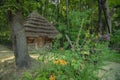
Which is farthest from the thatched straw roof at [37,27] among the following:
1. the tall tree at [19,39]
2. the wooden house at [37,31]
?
the tall tree at [19,39]

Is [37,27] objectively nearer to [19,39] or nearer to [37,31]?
[37,31]

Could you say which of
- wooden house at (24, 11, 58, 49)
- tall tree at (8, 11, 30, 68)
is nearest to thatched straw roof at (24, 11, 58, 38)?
wooden house at (24, 11, 58, 49)

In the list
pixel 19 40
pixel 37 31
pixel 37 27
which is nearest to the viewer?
pixel 19 40

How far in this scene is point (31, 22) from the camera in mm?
17938

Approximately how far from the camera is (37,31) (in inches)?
704

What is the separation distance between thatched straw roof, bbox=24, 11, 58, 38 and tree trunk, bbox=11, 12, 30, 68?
27.1ft

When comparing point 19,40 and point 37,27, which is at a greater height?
point 19,40

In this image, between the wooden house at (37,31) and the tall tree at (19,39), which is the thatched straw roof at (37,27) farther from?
the tall tree at (19,39)

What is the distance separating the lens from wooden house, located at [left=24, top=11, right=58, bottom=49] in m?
17.5

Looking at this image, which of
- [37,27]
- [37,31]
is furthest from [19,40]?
[37,27]

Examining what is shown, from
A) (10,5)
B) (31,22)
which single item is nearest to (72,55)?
(10,5)

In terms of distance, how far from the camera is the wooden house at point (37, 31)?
17531 mm

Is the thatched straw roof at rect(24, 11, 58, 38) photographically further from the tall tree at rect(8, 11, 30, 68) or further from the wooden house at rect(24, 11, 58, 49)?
the tall tree at rect(8, 11, 30, 68)

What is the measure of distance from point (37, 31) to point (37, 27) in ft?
1.42
